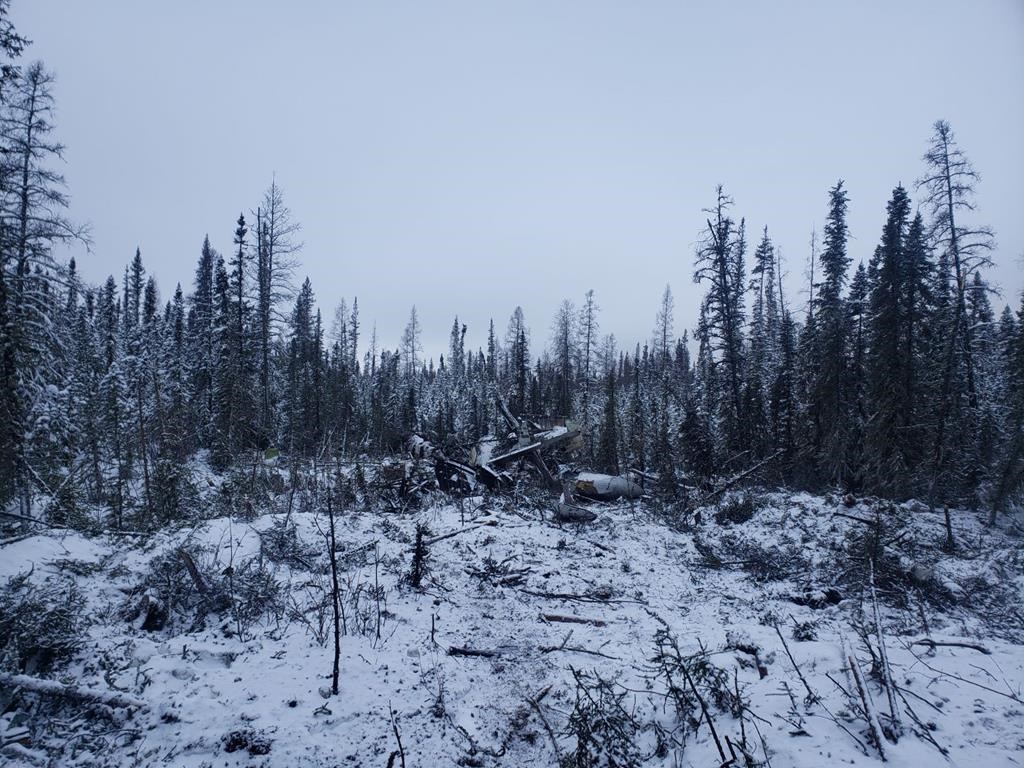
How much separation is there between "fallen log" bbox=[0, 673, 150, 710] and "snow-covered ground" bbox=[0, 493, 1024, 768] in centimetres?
9

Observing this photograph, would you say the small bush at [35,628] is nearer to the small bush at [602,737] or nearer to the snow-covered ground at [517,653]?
the snow-covered ground at [517,653]

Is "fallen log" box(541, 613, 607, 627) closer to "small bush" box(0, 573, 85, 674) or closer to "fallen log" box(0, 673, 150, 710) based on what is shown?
"fallen log" box(0, 673, 150, 710)

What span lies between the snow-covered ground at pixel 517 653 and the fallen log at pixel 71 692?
3.4 inches

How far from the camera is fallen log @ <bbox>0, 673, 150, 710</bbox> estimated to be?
4082 millimetres

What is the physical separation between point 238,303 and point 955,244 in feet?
112

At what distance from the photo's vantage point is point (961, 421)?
A: 55.1ft

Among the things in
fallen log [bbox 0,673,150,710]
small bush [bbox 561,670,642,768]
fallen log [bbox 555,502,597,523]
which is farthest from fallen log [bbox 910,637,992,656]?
fallen log [bbox 0,673,150,710]

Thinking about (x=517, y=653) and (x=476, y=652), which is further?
(x=517, y=653)

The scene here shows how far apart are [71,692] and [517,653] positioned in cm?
476

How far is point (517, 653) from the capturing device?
624cm

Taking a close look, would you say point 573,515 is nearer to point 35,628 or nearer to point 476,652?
point 476,652

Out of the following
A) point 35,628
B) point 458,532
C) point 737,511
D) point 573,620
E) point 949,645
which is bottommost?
point 573,620

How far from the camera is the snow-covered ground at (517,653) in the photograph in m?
4.14

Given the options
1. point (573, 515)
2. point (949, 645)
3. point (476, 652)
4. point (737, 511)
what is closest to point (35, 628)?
point (476, 652)
